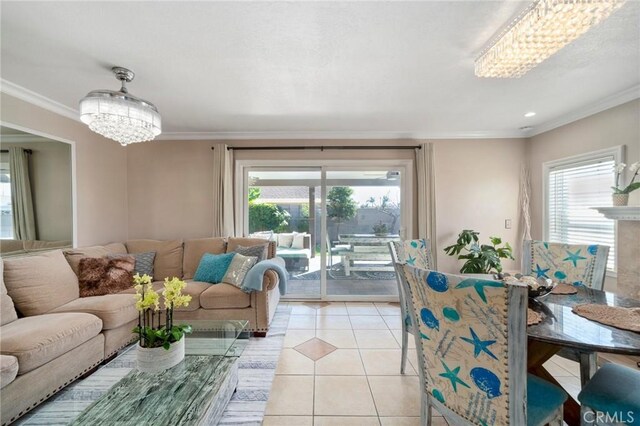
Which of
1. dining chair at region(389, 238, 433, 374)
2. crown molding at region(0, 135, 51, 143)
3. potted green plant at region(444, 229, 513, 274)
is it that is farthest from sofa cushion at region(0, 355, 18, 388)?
potted green plant at region(444, 229, 513, 274)

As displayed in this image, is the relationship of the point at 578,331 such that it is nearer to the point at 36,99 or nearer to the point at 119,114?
the point at 119,114

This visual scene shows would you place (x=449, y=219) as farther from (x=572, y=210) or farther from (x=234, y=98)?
(x=234, y=98)

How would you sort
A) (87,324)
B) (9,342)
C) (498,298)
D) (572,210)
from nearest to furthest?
1. (498,298)
2. (9,342)
3. (87,324)
4. (572,210)

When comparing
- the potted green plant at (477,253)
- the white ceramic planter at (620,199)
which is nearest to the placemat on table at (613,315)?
the white ceramic planter at (620,199)

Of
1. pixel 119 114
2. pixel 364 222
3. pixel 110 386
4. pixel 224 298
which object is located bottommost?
pixel 110 386

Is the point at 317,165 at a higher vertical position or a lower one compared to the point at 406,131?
lower

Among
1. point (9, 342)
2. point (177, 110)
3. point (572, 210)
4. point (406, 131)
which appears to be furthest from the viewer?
point (406, 131)

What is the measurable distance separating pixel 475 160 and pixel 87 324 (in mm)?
4700

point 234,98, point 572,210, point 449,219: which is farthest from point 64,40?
point 572,210

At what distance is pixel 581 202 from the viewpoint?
306 centimetres

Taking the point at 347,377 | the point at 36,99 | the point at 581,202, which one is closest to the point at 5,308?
the point at 36,99

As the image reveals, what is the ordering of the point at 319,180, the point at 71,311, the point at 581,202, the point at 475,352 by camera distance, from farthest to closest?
the point at 319,180 < the point at 581,202 < the point at 71,311 < the point at 475,352

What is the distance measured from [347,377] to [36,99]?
389 centimetres

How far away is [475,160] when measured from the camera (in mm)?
3811
